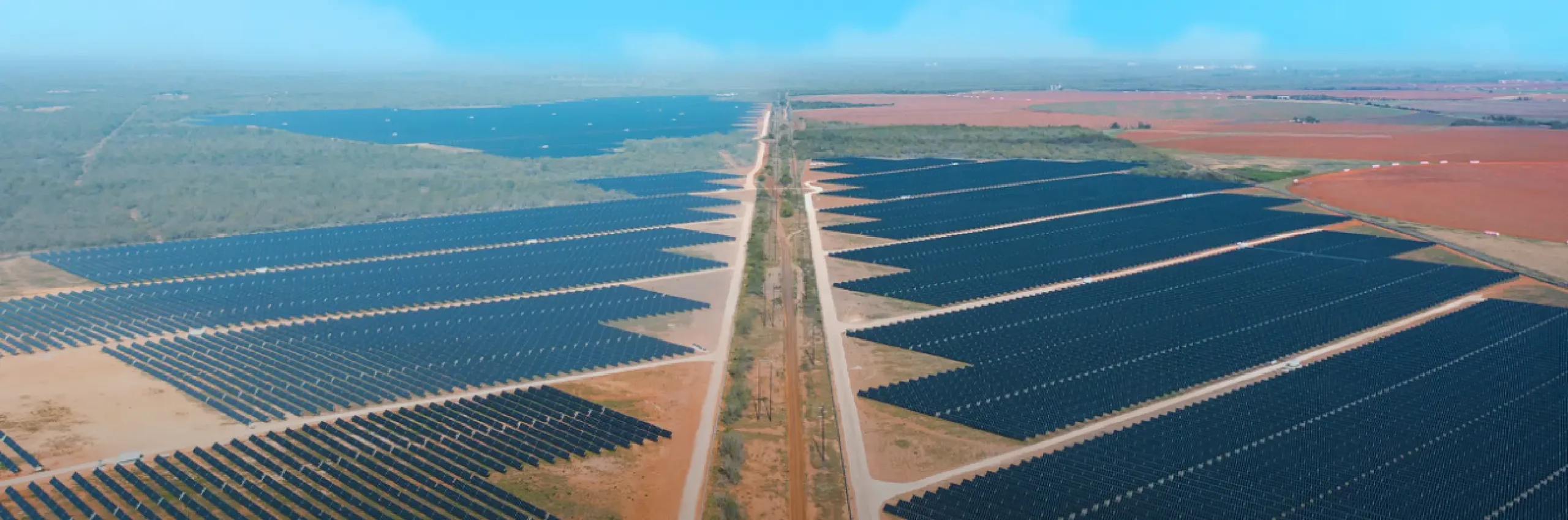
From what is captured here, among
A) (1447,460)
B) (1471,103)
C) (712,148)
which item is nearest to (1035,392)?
(1447,460)

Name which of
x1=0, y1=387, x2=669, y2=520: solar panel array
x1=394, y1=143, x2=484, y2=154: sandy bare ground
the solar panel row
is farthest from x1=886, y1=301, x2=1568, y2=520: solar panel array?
x1=394, y1=143, x2=484, y2=154: sandy bare ground

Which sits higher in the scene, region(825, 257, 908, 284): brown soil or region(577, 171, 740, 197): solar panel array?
region(577, 171, 740, 197): solar panel array

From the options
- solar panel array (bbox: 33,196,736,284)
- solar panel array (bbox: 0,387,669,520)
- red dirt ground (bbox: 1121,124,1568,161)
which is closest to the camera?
solar panel array (bbox: 0,387,669,520)

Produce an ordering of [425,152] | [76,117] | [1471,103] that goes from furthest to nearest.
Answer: [1471,103]
[76,117]
[425,152]

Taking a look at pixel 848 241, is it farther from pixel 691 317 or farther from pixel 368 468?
pixel 368 468

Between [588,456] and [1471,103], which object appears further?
[1471,103]

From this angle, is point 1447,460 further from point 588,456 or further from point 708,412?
point 588,456

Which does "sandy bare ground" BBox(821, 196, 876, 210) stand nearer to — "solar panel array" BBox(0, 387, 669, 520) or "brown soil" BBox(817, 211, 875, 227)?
"brown soil" BBox(817, 211, 875, 227)
